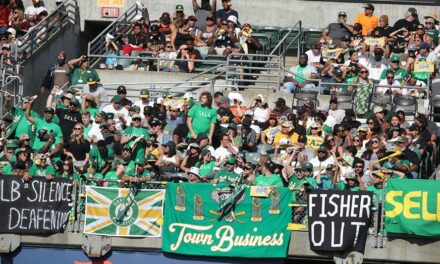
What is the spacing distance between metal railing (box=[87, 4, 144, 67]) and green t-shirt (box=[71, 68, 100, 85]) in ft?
5.99

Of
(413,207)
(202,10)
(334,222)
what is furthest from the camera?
(202,10)

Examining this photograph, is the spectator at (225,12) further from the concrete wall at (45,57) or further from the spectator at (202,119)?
the spectator at (202,119)

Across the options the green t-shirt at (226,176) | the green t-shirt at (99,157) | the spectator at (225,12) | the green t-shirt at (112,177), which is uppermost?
the spectator at (225,12)

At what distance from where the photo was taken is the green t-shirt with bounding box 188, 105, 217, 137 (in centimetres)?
3167

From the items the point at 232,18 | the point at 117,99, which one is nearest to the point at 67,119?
the point at 117,99

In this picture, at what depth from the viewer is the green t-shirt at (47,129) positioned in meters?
31.1

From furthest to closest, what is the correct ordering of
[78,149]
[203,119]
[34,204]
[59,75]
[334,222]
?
[59,75] → [203,119] → [78,149] → [34,204] → [334,222]

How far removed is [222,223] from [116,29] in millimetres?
10008

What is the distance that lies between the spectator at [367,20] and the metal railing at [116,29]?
4.86 metres

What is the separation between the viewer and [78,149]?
30812 millimetres

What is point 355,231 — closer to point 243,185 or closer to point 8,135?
point 243,185

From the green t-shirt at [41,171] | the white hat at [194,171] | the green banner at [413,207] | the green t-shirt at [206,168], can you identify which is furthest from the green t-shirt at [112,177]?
the green banner at [413,207]

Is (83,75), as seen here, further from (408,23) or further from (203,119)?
(408,23)

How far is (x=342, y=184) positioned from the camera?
94.8 ft
